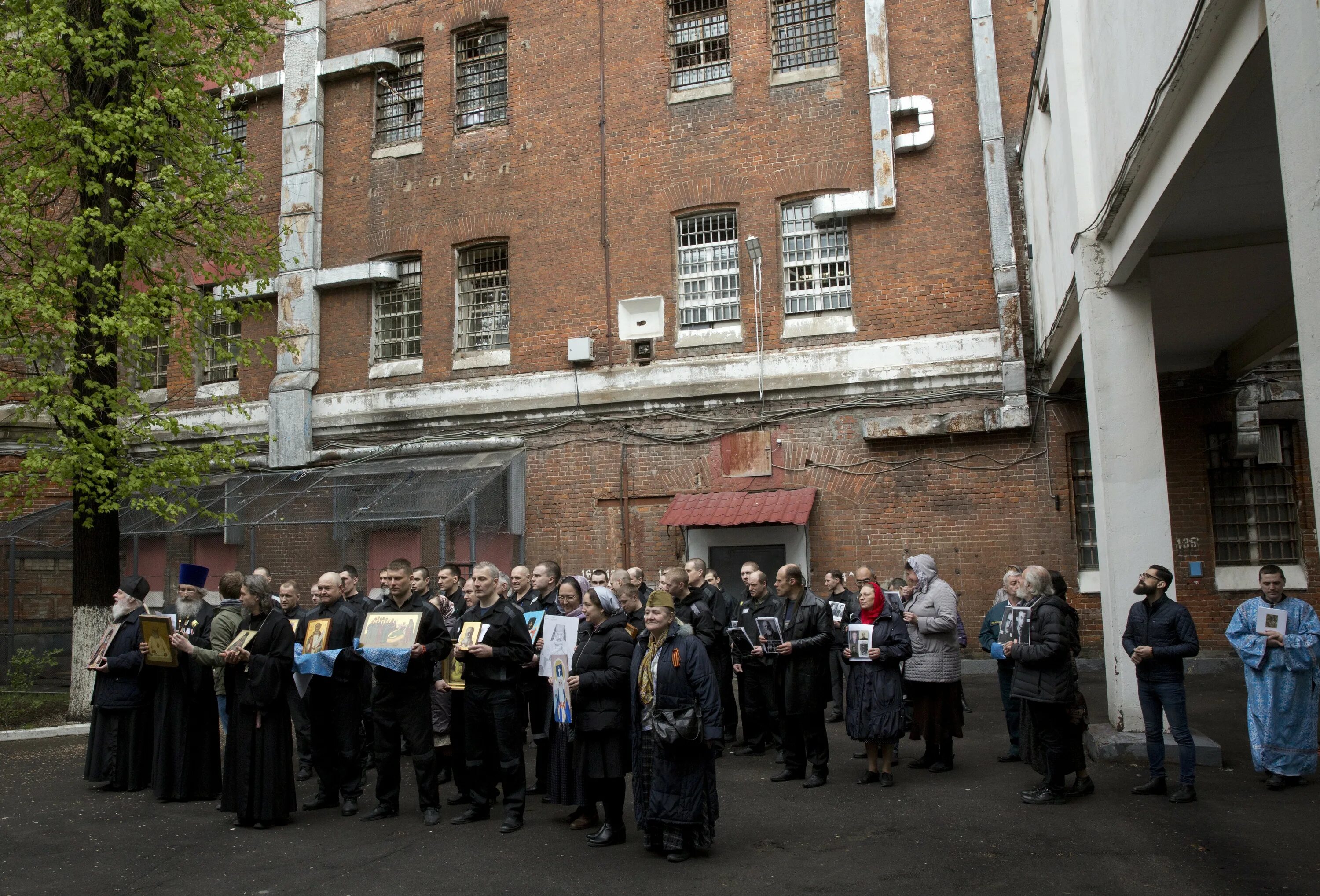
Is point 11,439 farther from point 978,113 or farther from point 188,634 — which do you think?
→ point 978,113

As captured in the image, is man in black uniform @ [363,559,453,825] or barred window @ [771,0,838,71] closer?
man in black uniform @ [363,559,453,825]

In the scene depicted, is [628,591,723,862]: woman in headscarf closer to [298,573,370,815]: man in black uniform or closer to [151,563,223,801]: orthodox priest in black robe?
[298,573,370,815]: man in black uniform

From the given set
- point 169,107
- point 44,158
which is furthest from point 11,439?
point 169,107

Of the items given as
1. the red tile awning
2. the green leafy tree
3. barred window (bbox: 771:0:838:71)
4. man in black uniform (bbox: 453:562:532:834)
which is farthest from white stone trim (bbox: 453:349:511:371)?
man in black uniform (bbox: 453:562:532:834)

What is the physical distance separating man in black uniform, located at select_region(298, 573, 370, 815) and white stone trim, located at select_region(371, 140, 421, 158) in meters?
12.2

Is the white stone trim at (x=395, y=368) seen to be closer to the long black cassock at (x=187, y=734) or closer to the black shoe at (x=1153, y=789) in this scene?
the long black cassock at (x=187, y=734)

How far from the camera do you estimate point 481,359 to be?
18.4 m

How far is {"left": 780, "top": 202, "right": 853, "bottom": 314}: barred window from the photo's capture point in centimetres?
1655

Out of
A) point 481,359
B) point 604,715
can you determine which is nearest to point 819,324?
point 481,359

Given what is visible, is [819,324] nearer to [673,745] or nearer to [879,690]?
[879,690]

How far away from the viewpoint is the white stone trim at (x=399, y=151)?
→ 63.1 ft

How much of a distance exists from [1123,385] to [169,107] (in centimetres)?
1167

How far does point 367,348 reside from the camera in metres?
19.3

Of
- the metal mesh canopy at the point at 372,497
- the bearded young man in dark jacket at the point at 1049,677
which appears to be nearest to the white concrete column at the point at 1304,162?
the bearded young man in dark jacket at the point at 1049,677
